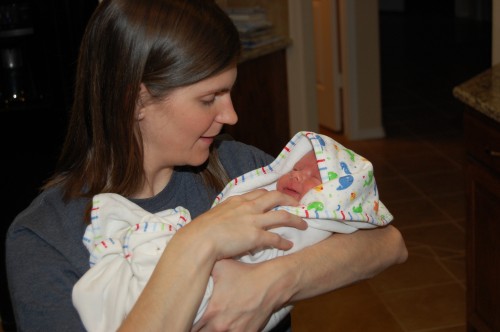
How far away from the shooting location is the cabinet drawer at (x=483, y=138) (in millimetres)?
2678

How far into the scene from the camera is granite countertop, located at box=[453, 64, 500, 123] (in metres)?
2.64

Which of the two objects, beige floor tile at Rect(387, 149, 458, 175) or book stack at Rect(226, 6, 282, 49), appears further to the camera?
beige floor tile at Rect(387, 149, 458, 175)

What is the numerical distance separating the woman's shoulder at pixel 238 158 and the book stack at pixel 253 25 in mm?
3075

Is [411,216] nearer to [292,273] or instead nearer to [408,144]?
[408,144]

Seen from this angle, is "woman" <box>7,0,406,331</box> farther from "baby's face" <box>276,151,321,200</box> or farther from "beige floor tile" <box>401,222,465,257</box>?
"beige floor tile" <box>401,222,465,257</box>

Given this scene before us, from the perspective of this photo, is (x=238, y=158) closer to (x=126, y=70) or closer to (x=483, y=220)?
(x=126, y=70)

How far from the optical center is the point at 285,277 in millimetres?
1452

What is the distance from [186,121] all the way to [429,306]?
94.2 inches

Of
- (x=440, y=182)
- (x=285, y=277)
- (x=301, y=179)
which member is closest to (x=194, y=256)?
(x=285, y=277)

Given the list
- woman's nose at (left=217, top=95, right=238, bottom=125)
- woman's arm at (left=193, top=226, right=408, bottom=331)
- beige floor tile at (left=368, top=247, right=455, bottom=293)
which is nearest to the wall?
beige floor tile at (left=368, top=247, right=455, bottom=293)

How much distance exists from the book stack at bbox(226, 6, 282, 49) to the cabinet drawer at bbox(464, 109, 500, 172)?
7.14ft

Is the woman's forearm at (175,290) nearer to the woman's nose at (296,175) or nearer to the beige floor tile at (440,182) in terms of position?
the woman's nose at (296,175)

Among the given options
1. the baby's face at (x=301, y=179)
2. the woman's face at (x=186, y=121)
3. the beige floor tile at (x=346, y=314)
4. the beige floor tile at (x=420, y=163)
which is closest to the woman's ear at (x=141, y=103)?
the woman's face at (x=186, y=121)

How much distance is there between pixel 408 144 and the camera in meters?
5.98
